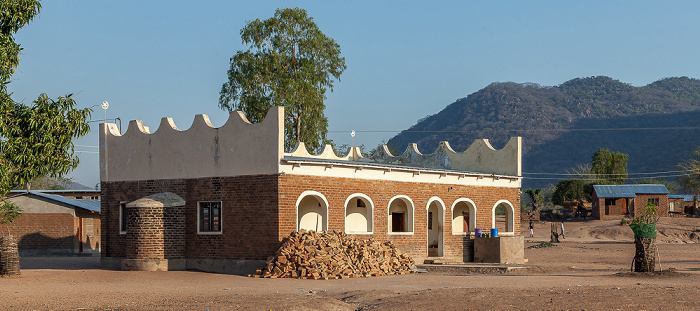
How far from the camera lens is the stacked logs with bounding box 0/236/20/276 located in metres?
22.6

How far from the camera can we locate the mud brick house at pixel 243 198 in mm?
24203

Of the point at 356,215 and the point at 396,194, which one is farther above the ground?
A: the point at 396,194

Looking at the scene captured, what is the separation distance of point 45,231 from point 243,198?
59.0ft

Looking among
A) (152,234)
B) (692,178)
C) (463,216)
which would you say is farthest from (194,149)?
(692,178)

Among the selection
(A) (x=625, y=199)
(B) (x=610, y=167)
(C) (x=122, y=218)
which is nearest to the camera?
(C) (x=122, y=218)

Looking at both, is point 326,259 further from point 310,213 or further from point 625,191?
point 625,191

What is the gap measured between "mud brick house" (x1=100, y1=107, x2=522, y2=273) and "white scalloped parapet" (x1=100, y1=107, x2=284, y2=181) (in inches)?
1.3

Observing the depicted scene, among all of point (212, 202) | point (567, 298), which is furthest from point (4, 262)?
point (567, 298)

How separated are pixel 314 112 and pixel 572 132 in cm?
13763

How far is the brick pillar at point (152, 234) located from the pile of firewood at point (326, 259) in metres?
4.07

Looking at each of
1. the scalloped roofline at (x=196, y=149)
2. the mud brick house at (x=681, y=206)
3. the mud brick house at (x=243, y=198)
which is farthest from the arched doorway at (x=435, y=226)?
the mud brick house at (x=681, y=206)

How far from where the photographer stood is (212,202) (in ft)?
84.3

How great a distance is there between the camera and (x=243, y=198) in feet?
80.9

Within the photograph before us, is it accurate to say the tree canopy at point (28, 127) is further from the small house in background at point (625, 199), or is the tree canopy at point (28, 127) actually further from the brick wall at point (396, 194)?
the small house in background at point (625, 199)
